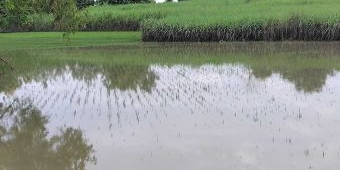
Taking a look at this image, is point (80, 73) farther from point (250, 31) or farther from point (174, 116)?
point (250, 31)

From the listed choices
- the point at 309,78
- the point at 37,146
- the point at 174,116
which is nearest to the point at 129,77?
the point at 309,78

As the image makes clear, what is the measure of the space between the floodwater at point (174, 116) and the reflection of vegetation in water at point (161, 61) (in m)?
0.07

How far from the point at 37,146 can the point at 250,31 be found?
74.6ft

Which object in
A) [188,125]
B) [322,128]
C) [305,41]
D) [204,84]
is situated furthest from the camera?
[305,41]

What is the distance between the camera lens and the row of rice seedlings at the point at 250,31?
28158 mm

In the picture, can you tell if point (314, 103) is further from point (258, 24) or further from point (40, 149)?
point (258, 24)

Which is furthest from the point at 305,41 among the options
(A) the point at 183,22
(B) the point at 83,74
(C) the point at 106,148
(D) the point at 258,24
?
(C) the point at 106,148

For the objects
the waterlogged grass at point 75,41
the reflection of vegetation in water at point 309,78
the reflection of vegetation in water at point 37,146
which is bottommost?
the waterlogged grass at point 75,41

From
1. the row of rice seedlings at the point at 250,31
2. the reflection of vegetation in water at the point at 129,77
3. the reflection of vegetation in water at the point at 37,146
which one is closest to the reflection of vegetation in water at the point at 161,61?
the reflection of vegetation in water at the point at 129,77

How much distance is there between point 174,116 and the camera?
9.82 m

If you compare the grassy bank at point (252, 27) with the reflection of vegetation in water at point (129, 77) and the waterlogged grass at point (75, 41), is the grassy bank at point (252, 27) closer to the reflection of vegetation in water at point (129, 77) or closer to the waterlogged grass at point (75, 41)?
the waterlogged grass at point (75, 41)

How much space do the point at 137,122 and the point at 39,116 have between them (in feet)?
7.10

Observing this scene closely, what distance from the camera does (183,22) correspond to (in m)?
31.2

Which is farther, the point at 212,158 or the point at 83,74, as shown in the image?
the point at 83,74
